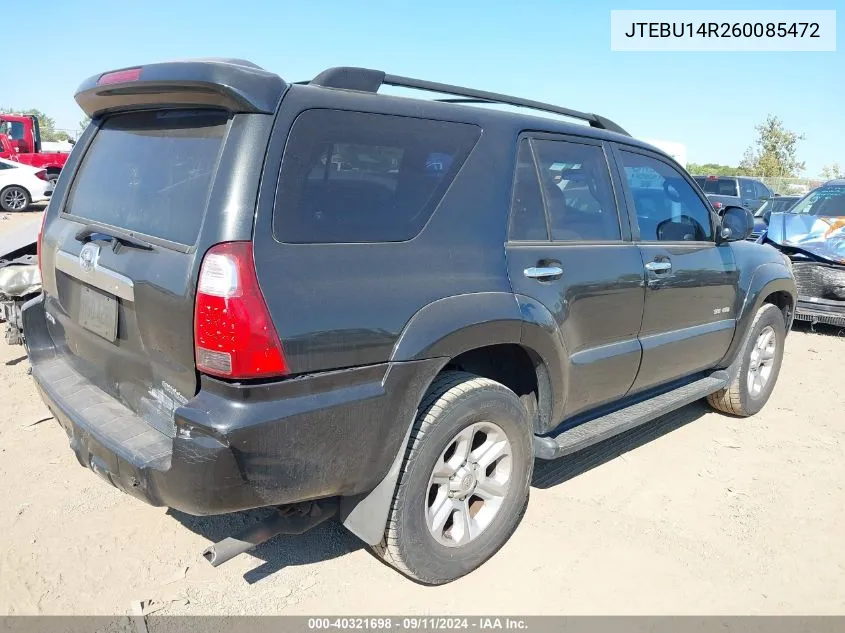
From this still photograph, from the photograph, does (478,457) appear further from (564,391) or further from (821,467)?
(821,467)

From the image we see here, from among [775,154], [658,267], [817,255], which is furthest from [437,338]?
[775,154]

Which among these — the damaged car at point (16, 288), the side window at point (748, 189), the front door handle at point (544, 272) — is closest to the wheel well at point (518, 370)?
the front door handle at point (544, 272)

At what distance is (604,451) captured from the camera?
4.16m

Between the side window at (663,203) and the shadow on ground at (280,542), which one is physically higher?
the side window at (663,203)

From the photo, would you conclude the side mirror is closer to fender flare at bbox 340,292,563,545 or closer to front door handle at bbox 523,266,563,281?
front door handle at bbox 523,266,563,281

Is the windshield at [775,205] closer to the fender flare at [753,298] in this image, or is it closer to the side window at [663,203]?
the fender flare at [753,298]

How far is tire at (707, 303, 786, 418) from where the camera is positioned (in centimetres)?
465

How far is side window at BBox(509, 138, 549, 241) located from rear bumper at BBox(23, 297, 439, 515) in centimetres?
82

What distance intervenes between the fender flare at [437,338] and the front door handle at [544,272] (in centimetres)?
16

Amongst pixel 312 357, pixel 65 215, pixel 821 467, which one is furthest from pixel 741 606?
pixel 65 215

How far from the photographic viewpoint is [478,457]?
2.82 meters

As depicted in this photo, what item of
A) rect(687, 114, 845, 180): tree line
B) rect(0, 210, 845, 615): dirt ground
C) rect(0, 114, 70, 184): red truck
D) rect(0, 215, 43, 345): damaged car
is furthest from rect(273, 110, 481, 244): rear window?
rect(687, 114, 845, 180): tree line

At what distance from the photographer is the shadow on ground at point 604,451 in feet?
12.5

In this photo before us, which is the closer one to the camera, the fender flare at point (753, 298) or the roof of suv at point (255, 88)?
the roof of suv at point (255, 88)
